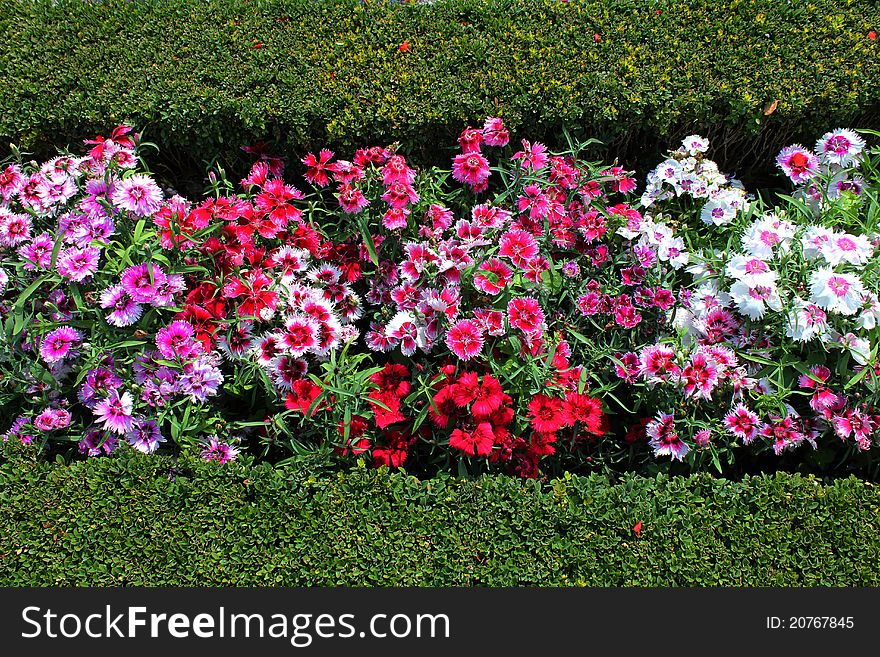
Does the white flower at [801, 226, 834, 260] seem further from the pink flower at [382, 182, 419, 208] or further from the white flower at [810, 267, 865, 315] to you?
the pink flower at [382, 182, 419, 208]

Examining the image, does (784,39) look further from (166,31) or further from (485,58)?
(166,31)

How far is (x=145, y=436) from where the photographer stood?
2.30 m

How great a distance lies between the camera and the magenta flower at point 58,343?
2191 millimetres

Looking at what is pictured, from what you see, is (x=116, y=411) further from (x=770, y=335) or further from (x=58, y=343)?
(x=770, y=335)

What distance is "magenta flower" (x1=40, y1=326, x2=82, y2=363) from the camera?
2191mm

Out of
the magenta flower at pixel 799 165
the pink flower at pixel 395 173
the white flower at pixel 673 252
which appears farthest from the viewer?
the magenta flower at pixel 799 165

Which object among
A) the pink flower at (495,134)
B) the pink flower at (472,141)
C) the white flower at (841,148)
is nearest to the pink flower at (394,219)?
the pink flower at (472,141)

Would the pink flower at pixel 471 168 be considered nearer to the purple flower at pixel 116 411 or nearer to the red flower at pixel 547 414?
the red flower at pixel 547 414

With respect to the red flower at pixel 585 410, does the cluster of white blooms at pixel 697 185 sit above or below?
above

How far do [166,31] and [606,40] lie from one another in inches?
81.4

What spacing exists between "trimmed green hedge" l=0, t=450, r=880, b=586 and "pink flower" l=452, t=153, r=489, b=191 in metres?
1.14

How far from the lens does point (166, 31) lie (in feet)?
10.7

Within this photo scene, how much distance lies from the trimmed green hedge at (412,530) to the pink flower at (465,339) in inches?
15.7

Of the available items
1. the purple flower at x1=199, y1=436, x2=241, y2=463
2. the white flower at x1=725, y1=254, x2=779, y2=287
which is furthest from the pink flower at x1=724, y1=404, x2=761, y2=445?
the purple flower at x1=199, y1=436, x2=241, y2=463
